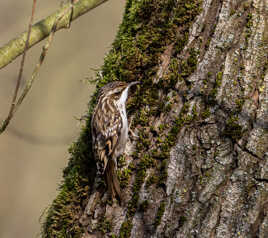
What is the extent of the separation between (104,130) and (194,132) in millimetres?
935

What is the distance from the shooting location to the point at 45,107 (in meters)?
5.80

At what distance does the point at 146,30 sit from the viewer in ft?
6.77

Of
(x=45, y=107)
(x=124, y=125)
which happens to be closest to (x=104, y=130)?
(x=124, y=125)

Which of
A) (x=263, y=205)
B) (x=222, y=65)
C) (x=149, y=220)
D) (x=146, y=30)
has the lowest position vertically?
(x=149, y=220)

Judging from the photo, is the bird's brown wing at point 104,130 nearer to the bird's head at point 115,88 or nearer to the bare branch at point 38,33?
the bird's head at point 115,88

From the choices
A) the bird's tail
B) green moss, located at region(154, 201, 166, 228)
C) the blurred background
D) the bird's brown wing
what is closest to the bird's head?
the bird's brown wing

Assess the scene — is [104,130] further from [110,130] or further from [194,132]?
[194,132]

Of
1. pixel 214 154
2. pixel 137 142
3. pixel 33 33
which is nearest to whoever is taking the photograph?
pixel 214 154

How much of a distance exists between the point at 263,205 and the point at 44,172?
4831 millimetres

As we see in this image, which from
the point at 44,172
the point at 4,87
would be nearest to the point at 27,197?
the point at 44,172

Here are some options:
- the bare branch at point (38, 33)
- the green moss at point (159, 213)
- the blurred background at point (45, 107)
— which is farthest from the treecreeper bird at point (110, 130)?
the blurred background at point (45, 107)

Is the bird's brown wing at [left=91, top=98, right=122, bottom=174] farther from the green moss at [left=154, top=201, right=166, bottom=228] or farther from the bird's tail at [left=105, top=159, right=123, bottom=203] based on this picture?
the green moss at [left=154, top=201, right=166, bottom=228]

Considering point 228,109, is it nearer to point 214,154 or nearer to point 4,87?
point 214,154

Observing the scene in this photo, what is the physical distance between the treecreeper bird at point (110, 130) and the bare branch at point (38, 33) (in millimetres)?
477
